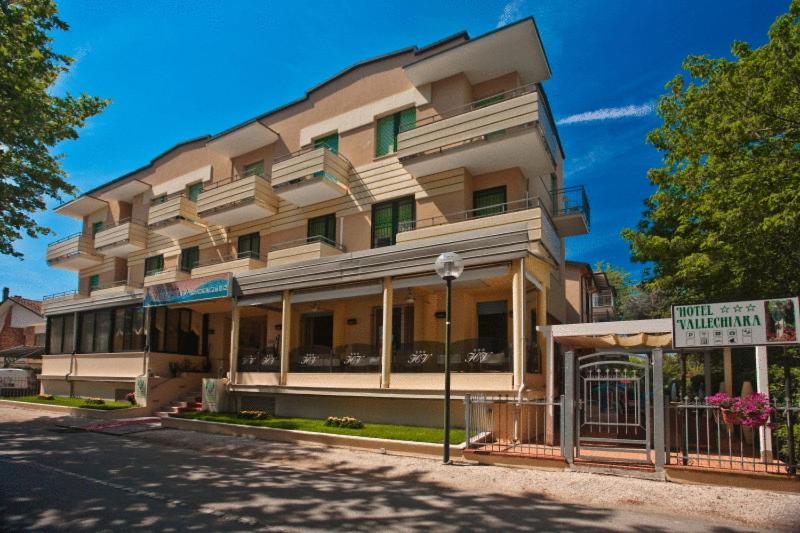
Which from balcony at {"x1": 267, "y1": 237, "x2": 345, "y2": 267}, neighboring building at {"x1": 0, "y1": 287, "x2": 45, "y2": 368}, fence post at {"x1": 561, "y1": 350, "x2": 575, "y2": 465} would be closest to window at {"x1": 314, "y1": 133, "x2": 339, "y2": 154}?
balcony at {"x1": 267, "y1": 237, "x2": 345, "y2": 267}

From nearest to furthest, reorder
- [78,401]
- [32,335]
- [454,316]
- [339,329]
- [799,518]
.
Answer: [799,518] → [454,316] → [339,329] → [78,401] → [32,335]

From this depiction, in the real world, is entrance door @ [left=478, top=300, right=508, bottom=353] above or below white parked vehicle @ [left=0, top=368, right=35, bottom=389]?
above

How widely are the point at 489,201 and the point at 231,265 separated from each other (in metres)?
11.5

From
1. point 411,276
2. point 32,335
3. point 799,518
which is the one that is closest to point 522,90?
point 411,276

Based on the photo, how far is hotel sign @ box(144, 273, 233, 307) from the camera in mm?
21453

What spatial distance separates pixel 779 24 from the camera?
55.9 ft

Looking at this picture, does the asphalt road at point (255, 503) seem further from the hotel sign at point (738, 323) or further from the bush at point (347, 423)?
the hotel sign at point (738, 323)

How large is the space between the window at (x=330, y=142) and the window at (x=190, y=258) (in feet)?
29.1

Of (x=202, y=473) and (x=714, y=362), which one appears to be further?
(x=714, y=362)

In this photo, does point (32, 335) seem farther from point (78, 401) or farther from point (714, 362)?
point (714, 362)

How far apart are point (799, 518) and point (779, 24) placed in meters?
15.7

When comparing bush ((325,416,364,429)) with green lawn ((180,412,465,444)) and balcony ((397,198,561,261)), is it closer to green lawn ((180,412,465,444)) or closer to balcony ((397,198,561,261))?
green lawn ((180,412,465,444))

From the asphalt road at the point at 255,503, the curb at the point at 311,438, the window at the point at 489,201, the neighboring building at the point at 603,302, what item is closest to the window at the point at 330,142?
the window at the point at 489,201

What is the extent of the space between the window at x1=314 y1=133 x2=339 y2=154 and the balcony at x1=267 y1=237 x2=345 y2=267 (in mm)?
3886
